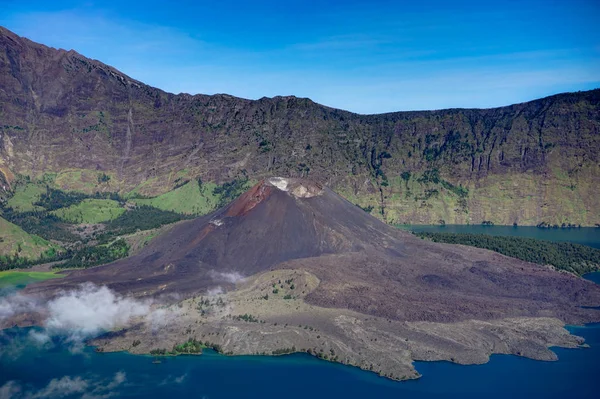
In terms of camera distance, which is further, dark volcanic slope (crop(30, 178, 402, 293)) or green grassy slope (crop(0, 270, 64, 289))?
green grassy slope (crop(0, 270, 64, 289))

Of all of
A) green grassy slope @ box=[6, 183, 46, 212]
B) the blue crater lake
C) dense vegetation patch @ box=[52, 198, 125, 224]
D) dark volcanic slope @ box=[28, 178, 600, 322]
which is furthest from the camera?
green grassy slope @ box=[6, 183, 46, 212]

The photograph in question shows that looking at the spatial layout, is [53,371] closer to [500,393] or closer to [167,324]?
[167,324]

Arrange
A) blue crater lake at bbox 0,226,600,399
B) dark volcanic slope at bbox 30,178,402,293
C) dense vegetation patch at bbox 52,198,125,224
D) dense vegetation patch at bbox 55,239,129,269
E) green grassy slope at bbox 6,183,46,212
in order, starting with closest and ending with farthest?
1. blue crater lake at bbox 0,226,600,399
2. dark volcanic slope at bbox 30,178,402,293
3. dense vegetation patch at bbox 55,239,129,269
4. dense vegetation patch at bbox 52,198,125,224
5. green grassy slope at bbox 6,183,46,212

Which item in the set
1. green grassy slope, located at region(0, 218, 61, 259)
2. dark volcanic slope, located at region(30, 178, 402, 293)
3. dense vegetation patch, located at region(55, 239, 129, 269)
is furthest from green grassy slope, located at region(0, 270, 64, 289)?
dark volcanic slope, located at region(30, 178, 402, 293)

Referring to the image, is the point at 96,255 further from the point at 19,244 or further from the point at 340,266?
the point at 340,266

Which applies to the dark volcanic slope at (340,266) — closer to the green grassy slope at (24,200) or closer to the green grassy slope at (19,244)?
the green grassy slope at (19,244)

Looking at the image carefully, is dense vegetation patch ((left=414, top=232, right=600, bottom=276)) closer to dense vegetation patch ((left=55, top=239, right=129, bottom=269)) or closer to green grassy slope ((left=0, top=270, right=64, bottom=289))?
dense vegetation patch ((left=55, top=239, right=129, bottom=269))

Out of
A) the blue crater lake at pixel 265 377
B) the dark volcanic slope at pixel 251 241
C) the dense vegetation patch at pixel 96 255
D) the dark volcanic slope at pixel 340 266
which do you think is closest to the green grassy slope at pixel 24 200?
the dense vegetation patch at pixel 96 255
